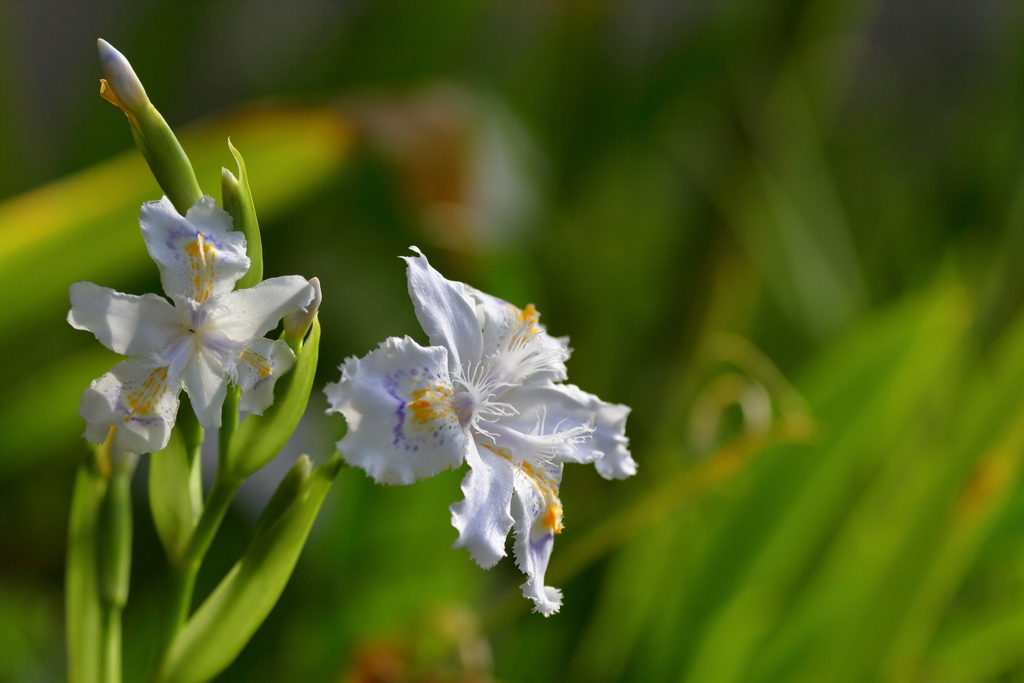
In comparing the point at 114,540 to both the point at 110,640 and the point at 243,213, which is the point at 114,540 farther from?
the point at 243,213

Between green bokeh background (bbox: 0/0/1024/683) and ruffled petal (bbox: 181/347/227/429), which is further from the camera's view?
green bokeh background (bbox: 0/0/1024/683)

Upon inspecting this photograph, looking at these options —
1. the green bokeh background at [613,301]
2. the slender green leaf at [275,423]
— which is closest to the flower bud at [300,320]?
the slender green leaf at [275,423]

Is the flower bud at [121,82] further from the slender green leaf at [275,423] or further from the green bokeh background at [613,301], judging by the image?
the green bokeh background at [613,301]

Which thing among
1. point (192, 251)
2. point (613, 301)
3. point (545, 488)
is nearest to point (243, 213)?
point (192, 251)

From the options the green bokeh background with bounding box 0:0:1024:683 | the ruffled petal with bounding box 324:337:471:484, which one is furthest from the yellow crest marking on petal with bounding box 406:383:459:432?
the green bokeh background with bounding box 0:0:1024:683

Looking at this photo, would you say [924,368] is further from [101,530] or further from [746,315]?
[101,530]

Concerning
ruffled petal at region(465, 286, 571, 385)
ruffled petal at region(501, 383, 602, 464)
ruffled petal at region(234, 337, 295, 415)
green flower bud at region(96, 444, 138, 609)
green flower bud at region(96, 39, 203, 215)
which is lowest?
green flower bud at region(96, 444, 138, 609)

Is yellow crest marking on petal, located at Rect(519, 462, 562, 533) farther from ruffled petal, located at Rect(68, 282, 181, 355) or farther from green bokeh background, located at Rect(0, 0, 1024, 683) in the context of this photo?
green bokeh background, located at Rect(0, 0, 1024, 683)
